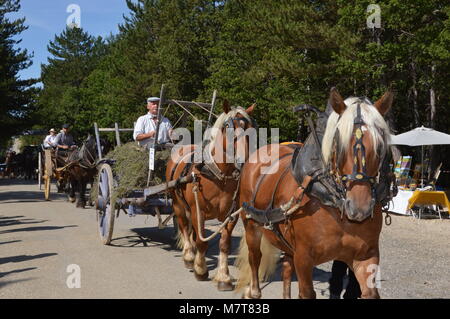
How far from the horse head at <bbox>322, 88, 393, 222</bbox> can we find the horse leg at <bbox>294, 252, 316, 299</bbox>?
589 millimetres

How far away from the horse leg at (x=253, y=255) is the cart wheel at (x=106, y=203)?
3386 millimetres

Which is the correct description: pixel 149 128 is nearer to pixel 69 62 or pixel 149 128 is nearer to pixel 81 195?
pixel 81 195

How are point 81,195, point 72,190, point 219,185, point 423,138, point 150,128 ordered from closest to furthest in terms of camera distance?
point 219,185
point 150,128
point 81,195
point 423,138
point 72,190

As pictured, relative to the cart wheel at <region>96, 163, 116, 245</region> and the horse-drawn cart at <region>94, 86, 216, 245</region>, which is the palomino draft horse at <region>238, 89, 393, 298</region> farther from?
the cart wheel at <region>96, 163, 116, 245</region>

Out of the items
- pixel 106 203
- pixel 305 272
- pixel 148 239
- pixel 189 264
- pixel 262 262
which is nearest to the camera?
pixel 305 272

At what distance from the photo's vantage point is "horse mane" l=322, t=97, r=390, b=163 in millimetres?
3166

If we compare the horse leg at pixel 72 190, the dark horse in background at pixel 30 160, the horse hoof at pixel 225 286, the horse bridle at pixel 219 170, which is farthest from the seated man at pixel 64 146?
the dark horse in background at pixel 30 160

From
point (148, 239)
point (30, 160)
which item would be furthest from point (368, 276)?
point (30, 160)

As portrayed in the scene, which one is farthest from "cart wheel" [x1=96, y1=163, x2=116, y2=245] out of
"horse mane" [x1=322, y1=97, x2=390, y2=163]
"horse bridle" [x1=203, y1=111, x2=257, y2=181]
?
"horse mane" [x1=322, y1=97, x2=390, y2=163]

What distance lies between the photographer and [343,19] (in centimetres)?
1570

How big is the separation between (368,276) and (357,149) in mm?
862

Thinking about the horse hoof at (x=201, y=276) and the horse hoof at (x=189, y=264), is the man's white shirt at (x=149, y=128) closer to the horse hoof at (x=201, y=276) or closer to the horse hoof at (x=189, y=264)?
the horse hoof at (x=189, y=264)

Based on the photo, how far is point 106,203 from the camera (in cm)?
830
